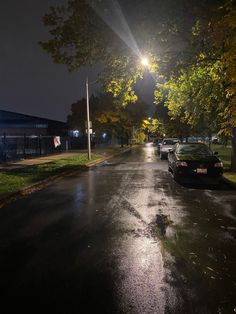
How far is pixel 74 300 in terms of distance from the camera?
174 inches

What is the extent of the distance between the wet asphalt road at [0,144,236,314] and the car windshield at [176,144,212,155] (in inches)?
210

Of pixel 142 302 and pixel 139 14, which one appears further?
pixel 139 14

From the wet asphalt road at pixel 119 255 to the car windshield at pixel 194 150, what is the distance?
17.5ft

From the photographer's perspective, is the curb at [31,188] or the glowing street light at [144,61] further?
the glowing street light at [144,61]

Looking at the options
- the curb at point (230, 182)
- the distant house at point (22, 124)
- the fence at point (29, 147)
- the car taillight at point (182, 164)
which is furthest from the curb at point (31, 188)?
the distant house at point (22, 124)

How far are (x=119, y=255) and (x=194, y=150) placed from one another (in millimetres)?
11436

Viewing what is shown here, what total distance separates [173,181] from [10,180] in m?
6.81

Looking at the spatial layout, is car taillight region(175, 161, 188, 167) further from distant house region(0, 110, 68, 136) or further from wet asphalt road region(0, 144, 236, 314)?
distant house region(0, 110, 68, 136)

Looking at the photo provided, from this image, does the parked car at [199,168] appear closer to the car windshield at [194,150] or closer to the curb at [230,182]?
the curb at [230,182]

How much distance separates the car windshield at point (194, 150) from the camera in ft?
54.3

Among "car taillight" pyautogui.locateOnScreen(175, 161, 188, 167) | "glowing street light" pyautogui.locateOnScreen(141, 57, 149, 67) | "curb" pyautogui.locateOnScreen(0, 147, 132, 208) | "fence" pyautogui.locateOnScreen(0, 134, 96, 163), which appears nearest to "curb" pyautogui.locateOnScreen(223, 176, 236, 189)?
"car taillight" pyautogui.locateOnScreen(175, 161, 188, 167)

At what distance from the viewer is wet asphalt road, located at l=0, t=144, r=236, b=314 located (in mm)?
4410

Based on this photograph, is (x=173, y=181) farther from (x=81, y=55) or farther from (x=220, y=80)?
(x=81, y=55)

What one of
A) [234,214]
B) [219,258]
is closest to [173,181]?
[234,214]
